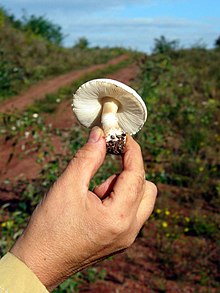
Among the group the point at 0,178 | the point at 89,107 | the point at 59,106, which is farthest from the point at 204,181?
the point at 59,106

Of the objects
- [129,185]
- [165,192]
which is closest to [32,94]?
[165,192]

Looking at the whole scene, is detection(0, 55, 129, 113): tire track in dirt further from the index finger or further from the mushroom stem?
the index finger

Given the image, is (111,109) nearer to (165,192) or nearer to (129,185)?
(129,185)

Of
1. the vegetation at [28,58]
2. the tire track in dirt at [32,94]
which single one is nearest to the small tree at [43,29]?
the vegetation at [28,58]

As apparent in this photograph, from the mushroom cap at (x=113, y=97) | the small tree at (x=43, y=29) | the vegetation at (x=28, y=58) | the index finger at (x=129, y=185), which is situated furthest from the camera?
the small tree at (x=43, y=29)

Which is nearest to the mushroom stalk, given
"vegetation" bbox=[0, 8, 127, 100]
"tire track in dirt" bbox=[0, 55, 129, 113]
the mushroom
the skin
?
the mushroom

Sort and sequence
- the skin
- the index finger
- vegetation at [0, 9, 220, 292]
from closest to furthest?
the skin → the index finger → vegetation at [0, 9, 220, 292]

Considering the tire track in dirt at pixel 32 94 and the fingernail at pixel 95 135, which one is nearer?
the fingernail at pixel 95 135

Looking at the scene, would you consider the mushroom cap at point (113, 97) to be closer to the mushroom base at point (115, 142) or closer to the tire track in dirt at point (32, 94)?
the mushroom base at point (115, 142)
